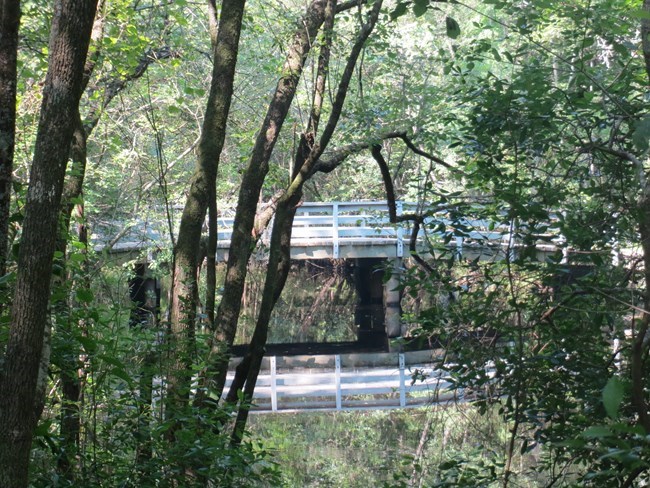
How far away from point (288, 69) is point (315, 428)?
23.5ft

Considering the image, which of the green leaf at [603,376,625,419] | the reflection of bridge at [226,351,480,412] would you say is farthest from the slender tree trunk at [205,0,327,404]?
the reflection of bridge at [226,351,480,412]

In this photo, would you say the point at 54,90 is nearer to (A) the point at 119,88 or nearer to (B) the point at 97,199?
(A) the point at 119,88

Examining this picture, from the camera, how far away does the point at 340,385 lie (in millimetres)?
11844

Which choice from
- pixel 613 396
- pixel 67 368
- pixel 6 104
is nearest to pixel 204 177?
pixel 67 368

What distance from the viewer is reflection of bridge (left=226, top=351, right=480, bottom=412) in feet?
38.1

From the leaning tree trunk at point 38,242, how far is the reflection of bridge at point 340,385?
875 centimetres

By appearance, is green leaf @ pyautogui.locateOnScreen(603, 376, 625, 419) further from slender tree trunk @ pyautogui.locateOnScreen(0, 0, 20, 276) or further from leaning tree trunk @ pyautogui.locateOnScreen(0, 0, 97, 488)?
slender tree trunk @ pyautogui.locateOnScreen(0, 0, 20, 276)

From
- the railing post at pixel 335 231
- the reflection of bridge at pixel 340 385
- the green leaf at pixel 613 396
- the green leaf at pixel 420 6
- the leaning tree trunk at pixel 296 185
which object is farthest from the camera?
the railing post at pixel 335 231

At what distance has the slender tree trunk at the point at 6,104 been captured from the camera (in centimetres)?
248

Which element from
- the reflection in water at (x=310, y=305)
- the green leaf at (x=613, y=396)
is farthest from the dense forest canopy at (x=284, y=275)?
the reflection in water at (x=310, y=305)

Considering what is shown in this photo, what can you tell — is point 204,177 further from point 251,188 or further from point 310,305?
point 310,305

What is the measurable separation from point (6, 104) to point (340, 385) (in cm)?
974

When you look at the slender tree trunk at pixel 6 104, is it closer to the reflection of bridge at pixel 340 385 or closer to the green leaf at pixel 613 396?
the green leaf at pixel 613 396

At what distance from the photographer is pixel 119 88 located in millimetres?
6852
